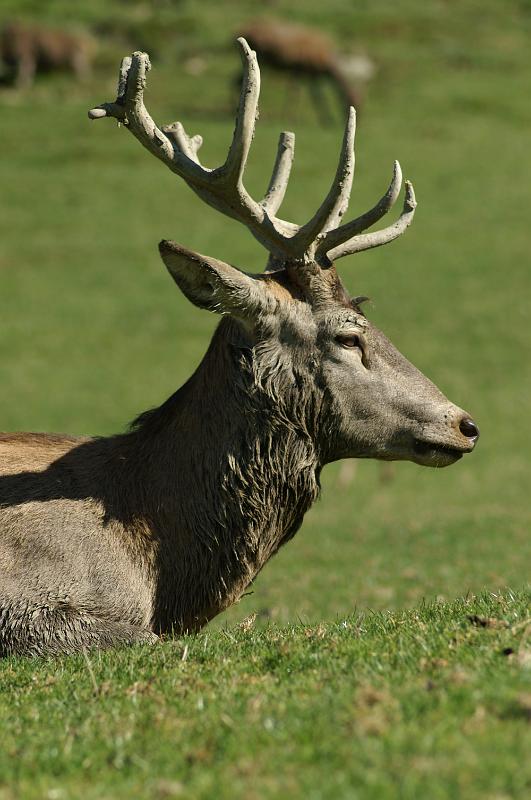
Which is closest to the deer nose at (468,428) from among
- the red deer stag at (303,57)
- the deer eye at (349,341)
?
the deer eye at (349,341)

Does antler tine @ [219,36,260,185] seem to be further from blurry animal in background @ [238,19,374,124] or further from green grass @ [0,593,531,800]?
blurry animal in background @ [238,19,374,124]

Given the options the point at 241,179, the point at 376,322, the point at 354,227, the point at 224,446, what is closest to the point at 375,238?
the point at 354,227

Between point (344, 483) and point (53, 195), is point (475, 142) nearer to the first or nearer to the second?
point (53, 195)

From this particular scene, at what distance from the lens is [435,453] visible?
23.5 feet

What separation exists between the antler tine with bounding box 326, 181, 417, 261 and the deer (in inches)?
10.2

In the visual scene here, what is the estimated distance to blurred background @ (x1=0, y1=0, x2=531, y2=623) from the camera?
1834 centimetres

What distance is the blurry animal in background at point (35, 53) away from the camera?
1940 inches

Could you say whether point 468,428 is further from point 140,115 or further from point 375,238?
point 140,115

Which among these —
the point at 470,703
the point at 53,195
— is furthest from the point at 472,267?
the point at 470,703

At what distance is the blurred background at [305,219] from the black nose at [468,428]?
14.5 feet

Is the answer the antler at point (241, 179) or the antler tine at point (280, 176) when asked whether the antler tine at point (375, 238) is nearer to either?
the antler at point (241, 179)

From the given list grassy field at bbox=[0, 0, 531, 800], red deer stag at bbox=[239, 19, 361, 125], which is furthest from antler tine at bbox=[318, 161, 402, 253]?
red deer stag at bbox=[239, 19, 361, 125]

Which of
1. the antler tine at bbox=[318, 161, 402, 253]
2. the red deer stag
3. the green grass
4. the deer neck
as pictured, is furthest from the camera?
the red deer stag

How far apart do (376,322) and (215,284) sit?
2491 centimetres
